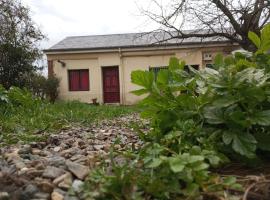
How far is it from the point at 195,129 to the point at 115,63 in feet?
58.5

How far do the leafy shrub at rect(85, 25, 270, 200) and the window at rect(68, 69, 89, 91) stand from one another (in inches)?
712

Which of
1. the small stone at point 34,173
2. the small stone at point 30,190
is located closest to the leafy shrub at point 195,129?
the small stone at point 30,190

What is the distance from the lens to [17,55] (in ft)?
53.1

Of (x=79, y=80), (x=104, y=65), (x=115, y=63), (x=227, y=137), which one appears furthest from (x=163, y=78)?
(x=79, y=80)

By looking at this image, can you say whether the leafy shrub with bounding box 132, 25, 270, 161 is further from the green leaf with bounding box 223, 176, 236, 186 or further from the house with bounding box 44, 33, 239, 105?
the house with bounding box 44, 33, 239, 105

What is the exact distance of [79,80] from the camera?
66.8 ft

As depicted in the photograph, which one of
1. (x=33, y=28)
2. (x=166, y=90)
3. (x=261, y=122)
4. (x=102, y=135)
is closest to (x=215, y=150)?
(x=261, y=122)

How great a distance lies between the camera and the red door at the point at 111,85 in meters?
20.1

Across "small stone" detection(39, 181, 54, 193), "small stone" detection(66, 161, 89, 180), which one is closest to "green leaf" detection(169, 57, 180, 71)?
"small stone" detection(66, 161, 89, 180)

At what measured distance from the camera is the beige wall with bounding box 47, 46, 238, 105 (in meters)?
19.2

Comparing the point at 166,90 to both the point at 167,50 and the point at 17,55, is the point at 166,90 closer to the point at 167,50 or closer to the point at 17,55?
the point at 17,55

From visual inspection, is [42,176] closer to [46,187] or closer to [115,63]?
[46,187]

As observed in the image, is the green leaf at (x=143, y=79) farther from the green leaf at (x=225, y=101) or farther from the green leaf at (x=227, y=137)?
the green leaf at (x=227, y=137)

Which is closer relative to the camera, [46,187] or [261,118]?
[46,187]
